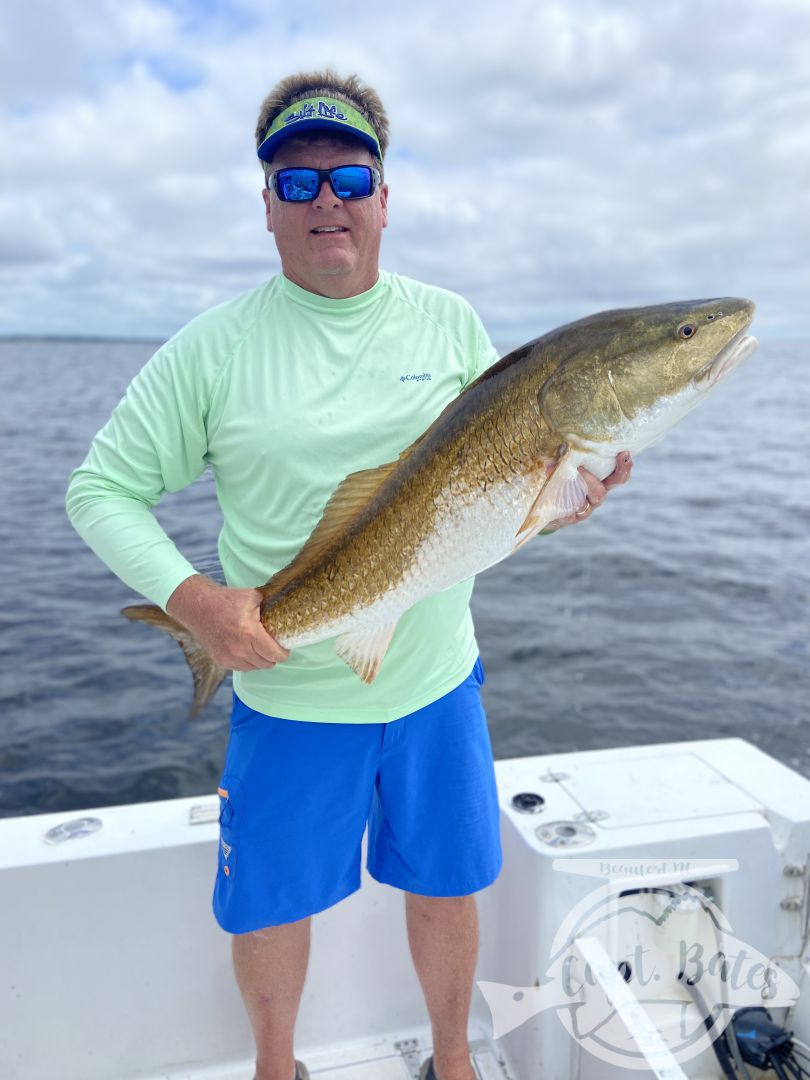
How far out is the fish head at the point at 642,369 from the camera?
7.36 feet

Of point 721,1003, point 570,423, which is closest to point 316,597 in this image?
point 570,423

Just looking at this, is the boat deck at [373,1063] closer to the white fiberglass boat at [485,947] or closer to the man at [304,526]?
the white fiberglass boat at [485,947]

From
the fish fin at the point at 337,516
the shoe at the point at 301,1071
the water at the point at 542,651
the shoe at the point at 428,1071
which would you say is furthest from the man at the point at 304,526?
the shoe at the point at 428,1071

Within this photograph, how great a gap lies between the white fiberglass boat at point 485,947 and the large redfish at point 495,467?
129cm

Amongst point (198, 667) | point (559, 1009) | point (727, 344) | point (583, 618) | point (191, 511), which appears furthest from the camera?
point (191, 511)

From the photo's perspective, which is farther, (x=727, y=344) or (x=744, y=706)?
(x=744, y=706)

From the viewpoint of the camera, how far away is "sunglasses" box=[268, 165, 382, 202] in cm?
259

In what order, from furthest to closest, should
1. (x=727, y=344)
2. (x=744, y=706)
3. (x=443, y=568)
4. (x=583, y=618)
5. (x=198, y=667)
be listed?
(x=583, y=618)
(x=744, y=706)
(x=198, y=667)
(x=443, y=568)
(x=727, y=344)

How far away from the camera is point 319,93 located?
2609 millimetres

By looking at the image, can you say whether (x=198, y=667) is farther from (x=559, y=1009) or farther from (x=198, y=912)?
(x=559, y=1009)

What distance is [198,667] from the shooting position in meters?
2.69

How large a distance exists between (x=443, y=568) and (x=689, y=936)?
2059 mm

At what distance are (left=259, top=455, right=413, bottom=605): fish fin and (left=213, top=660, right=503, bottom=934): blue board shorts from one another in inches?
19.5

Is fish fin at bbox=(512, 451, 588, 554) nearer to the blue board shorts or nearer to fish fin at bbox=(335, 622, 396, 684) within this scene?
fish fin at bbox=(335, 622, 396, 684)
